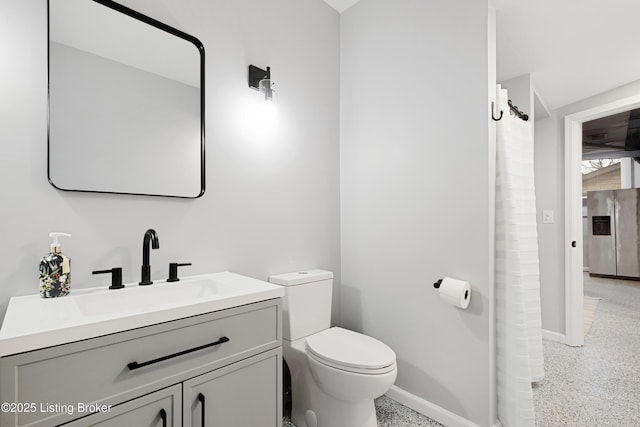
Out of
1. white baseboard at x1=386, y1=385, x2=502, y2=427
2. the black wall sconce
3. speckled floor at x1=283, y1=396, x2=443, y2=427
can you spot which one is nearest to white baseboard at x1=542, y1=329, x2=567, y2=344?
white baseboard at x1=386, y1=385, x2=502, y2=427

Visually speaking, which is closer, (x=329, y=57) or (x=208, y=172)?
(x=208, y=172)

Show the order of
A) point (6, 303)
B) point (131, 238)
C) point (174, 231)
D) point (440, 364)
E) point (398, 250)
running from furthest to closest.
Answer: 1. point (398, 250)
2. point (440, 364)
3. point (174, 231)
4. point (131, 238)
5. point (6, 303)

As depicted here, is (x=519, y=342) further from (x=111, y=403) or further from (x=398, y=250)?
(x=111, y=403)

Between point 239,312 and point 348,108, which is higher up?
point 348,108

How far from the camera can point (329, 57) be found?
2277 millimetres

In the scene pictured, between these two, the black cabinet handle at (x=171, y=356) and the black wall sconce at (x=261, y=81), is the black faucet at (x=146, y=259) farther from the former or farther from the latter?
the black wall sconce at (x=261, y=81)

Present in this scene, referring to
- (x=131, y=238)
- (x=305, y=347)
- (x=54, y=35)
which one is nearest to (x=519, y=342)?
(x=305, y=347)

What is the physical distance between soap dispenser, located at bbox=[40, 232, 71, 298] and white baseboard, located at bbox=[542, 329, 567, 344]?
3.68m

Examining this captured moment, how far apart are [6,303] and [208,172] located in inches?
35.8

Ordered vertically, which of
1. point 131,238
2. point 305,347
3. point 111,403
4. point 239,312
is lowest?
point 305,347

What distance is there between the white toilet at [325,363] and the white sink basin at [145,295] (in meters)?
0.48

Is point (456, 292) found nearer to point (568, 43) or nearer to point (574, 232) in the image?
point (568, 43)

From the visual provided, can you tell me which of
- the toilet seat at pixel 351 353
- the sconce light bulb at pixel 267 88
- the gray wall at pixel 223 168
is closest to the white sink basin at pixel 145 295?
the gray wall at pixel 223 168

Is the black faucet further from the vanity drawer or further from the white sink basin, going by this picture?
the vanity drawer
